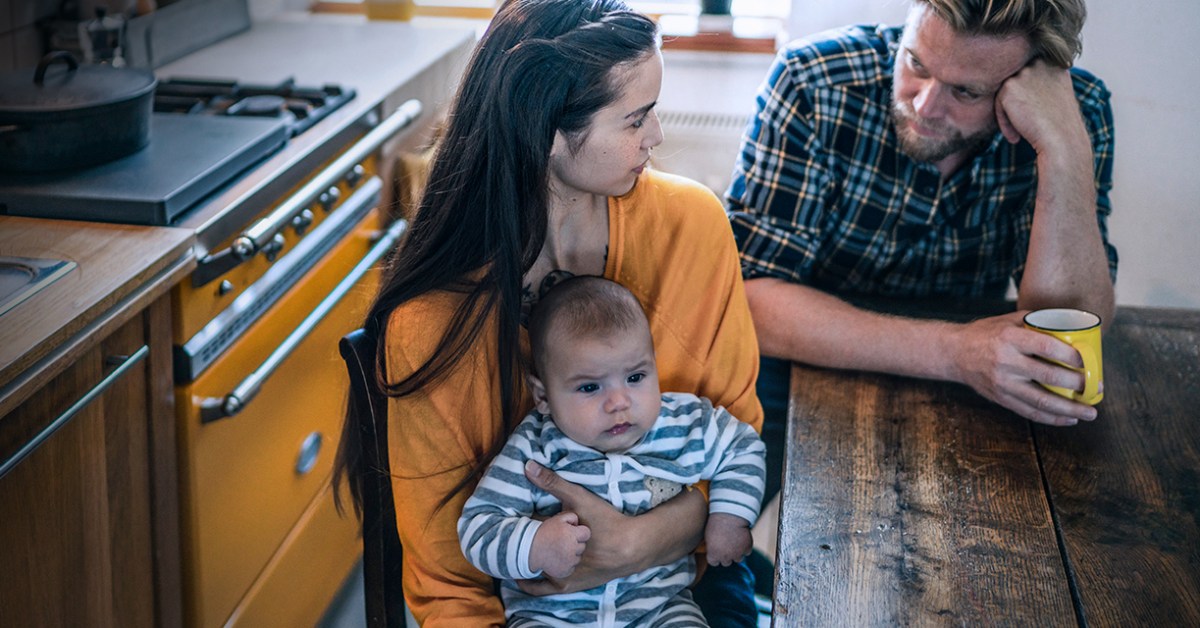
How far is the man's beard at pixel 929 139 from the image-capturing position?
Result: 1.75 m

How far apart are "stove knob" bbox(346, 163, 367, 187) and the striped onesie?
1.09 meters

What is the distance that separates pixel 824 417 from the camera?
1449 mm

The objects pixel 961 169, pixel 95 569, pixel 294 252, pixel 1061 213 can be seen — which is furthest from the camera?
pixel 294 252

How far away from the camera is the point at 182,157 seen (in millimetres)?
1898

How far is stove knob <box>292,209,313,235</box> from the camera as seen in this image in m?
2.07

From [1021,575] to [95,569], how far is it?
1.24m

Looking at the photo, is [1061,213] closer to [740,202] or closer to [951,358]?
[951,358]

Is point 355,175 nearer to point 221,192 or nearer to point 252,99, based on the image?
point 252,99

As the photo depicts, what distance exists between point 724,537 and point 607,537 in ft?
0.53

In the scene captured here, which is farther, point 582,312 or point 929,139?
point 929,139

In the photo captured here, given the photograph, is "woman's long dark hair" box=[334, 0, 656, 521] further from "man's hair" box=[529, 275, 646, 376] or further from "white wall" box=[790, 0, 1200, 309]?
"white wall" box=[790, 0, 1200, 309]

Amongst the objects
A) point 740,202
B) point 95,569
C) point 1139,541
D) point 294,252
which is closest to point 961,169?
point 740,202

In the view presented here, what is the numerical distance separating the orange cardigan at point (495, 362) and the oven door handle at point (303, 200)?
60 cm

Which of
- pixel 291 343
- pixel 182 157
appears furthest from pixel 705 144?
pixel 182 157
